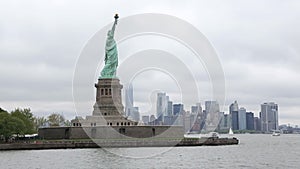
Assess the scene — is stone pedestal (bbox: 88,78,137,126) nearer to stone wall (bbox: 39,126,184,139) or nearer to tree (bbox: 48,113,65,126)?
stone wall (bbox: 39,126,184,139)

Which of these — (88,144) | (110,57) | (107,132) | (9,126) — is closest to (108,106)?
(107,132)

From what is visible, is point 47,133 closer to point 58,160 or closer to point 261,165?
point 58,160

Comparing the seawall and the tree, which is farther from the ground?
the tree

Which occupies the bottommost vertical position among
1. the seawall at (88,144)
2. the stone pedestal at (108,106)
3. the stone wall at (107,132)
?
the seawall at (88,144)

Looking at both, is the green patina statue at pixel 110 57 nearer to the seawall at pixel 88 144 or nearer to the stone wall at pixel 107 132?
the stone wall at pixel 107 132

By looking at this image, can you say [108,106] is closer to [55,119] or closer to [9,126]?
[9,126]

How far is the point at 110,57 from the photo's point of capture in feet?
361

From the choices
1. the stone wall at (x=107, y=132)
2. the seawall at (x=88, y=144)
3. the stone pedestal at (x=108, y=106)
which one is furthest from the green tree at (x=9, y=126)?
the stone pedestal at (x=108, y=106)

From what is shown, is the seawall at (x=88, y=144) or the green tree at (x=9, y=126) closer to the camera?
the seawall at (x=88, y=144)

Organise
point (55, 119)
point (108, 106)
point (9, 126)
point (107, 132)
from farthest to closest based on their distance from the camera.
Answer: point (55, 119) → point (108, 106) → point (107, 132) → point (9, 126)

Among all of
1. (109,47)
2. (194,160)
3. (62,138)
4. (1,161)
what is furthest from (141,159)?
(109,47)

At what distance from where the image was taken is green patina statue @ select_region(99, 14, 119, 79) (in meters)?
108

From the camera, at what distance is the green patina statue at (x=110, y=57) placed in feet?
356

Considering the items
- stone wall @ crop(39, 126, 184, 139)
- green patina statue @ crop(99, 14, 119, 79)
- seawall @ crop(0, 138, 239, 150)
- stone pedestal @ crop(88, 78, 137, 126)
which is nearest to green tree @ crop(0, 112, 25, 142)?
stone wall @ crop(39, 126, 184, 139)
